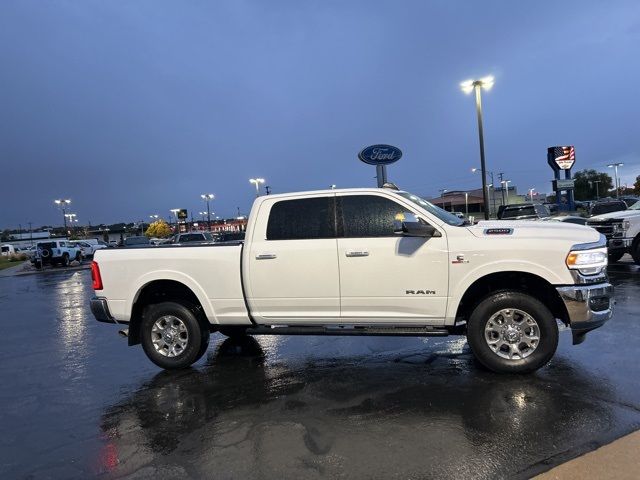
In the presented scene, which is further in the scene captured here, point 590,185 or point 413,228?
point 590,185

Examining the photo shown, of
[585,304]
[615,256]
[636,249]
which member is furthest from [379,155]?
[585,304]

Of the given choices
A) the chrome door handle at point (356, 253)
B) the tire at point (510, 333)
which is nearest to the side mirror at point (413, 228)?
the chrome door handle at point (356, 253)

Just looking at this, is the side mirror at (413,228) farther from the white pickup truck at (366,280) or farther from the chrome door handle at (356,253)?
the chrome door handle at (356,253)

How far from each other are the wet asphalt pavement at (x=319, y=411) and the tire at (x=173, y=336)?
0.62 ft

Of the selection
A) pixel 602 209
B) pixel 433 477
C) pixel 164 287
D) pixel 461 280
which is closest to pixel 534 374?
pixel 461 280

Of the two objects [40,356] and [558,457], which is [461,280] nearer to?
[558,457]

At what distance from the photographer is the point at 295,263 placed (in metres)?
5.88

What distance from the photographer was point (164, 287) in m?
6.60

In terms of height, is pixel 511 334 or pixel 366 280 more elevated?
pixel 366 280

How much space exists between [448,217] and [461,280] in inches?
34.3

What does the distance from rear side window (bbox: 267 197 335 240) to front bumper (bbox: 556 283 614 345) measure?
2508 mm

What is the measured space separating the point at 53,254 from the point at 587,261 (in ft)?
125

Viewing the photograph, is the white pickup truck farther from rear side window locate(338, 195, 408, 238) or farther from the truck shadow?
the truck shadow

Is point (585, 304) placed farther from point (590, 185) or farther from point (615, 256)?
point (590, 185)
